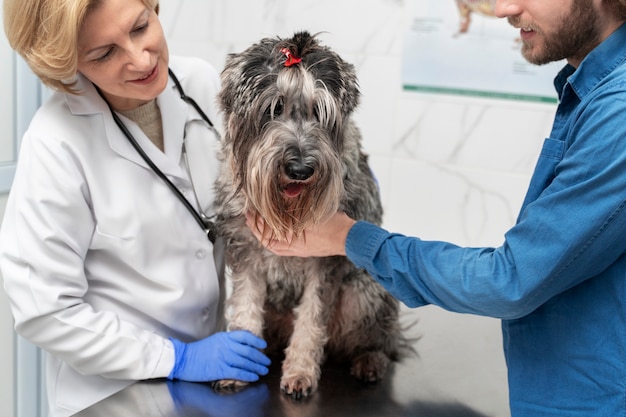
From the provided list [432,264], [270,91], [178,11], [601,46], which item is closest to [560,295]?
[432,264]

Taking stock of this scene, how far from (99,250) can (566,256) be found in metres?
1.26

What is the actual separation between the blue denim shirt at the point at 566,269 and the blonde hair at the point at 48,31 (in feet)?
3.21

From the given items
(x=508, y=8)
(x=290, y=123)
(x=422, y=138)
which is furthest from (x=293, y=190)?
(x=422, y=138)

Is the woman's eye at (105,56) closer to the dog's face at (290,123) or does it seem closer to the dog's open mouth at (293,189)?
the dog's face at (290,123)

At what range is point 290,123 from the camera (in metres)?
1.81

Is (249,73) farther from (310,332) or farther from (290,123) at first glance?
(310,332)

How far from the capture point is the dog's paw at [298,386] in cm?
195

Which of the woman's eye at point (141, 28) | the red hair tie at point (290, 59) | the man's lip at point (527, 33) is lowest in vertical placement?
the red hair tie at point (290, 59)

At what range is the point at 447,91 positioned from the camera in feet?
10.1

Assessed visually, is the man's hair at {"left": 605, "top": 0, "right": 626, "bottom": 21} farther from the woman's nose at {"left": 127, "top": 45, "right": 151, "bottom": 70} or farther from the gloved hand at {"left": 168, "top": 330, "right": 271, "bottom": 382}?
the gloved hand at {"left": 168, "top": 330, "right": 271, "bottom": 382}

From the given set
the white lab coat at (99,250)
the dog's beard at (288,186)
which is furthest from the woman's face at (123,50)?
the dog's beard at (288,186)

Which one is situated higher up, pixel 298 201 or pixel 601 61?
pixel 601 61

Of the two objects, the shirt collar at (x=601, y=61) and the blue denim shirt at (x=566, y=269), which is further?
the shirt collar at (x=601, y=61)

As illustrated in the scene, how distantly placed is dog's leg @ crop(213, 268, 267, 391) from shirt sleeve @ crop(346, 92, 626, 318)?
2.04 ft
